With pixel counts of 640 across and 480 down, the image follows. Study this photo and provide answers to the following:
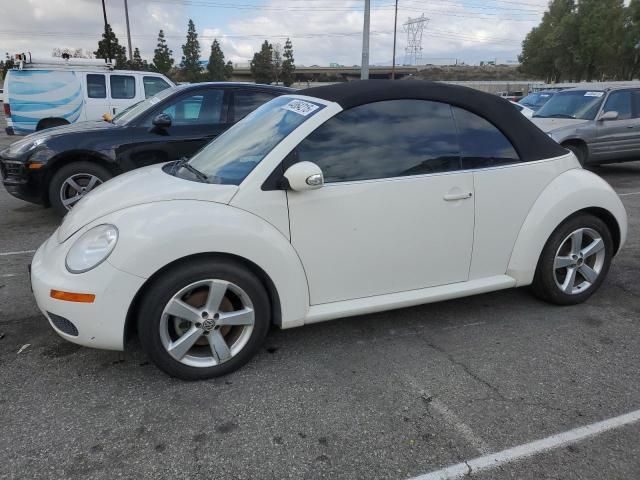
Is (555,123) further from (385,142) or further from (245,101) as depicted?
(385,142)

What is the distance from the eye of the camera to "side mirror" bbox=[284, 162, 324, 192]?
2738 millimetres

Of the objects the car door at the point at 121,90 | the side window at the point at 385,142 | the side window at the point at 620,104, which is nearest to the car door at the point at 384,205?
the side window at the point at 385,142

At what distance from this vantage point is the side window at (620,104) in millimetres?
9750

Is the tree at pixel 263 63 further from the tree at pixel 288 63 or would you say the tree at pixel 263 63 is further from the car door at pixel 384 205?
the car door at pixel 384 205

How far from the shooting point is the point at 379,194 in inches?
119

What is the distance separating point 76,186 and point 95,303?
4.19 metres

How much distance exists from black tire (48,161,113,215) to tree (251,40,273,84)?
288ft

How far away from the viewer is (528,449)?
→ 2326 mm

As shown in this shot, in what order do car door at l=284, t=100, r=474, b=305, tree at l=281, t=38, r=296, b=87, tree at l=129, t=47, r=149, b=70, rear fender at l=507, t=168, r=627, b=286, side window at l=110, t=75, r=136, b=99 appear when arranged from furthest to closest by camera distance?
tree at l=281, t=38, r=296, b=87 → tree at l=129, t=47, r=149, b=70 → side window at l=110, t=75, r=136, b=99 → rear fender at l=507, t=168, r=627, b=286 → car door at l=284, t=100, r=474, b=305

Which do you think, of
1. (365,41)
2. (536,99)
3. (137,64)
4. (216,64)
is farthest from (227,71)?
(536,99)

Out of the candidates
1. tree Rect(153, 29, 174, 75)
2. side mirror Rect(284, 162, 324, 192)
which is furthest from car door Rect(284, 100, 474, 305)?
tree Rect(153, 29, 174, 75)

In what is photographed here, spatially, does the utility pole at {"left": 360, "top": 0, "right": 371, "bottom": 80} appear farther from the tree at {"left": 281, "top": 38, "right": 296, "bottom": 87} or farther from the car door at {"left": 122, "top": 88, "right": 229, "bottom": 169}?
the tree at {"left": 281, "top": 38, "right": 296, "bottom": 87}

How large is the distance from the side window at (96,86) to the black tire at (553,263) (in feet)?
37.0

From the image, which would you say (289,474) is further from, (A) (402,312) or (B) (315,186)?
(A) (402,312)
